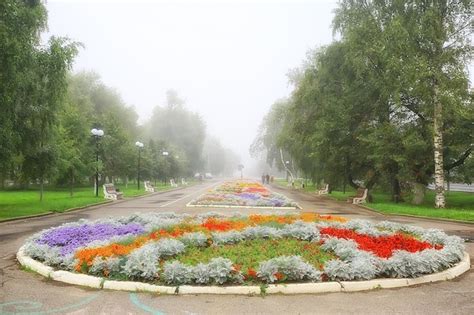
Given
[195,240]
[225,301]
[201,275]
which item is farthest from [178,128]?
[225,301]

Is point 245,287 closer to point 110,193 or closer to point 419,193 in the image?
point 419,193

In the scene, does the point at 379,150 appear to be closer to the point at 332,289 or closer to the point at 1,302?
the point at 332,289

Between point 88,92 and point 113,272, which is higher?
point 88,92

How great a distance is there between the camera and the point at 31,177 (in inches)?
982

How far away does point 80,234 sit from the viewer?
11047mm

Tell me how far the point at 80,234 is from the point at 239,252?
4.72m

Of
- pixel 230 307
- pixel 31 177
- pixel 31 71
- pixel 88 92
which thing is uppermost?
pixel 88 92

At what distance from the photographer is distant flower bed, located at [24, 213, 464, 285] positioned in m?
7.22

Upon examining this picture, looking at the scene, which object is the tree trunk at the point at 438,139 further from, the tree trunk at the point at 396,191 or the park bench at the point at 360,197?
the tree trunk at the point at 396,191

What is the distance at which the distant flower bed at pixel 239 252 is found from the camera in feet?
23.7

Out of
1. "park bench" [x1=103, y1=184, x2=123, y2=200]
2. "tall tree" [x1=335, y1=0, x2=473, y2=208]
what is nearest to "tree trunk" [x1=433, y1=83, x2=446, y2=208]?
"tall tree" [x1=335, y1=0, x2=473, y2=208]

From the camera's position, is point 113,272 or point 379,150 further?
point 379,150

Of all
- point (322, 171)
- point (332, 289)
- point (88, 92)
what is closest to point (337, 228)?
point (332, 289)

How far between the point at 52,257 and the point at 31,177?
1854 centimetres
